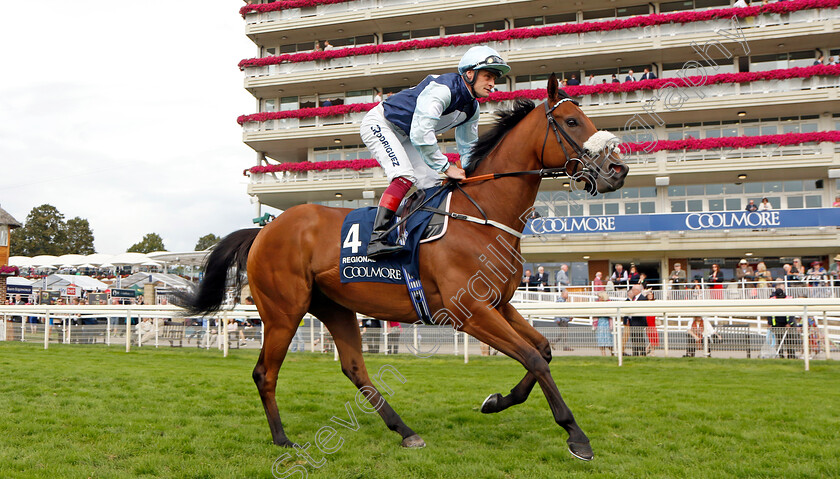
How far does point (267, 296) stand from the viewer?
4.43 meters

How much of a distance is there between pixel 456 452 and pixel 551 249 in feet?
72.1

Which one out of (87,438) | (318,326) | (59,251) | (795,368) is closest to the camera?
(87,438)

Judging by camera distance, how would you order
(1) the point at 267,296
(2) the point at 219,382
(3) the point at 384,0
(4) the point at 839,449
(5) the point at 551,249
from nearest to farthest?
(4) the point at 839,449
(1) the point at 267,296
(2) the point at 219,382
(5) the point at 551,249
(3) the point at 384,0

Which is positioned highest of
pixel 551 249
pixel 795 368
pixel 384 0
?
pixel 384 0

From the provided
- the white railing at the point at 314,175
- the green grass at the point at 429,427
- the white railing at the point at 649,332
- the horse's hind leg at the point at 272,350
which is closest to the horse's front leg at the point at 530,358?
the green grass at the point at 429,427

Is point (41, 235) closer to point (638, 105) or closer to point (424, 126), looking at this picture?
point (638, 105)

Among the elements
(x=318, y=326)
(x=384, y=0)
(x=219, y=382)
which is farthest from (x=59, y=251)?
(x=219, y=382)

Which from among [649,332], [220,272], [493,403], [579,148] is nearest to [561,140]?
[579,148]

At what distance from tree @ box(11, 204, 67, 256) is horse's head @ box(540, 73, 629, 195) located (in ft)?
193

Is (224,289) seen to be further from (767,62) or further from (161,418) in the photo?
(767,62)

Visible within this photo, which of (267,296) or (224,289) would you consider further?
(224,289)

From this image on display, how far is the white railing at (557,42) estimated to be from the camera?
2483cm

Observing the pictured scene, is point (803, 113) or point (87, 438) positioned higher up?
point (803, 113)

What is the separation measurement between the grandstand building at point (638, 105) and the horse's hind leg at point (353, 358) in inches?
728
